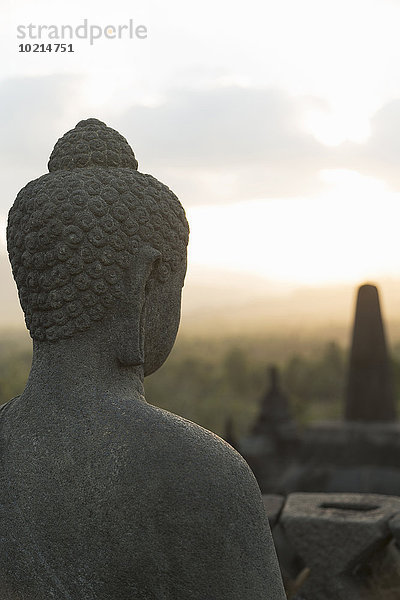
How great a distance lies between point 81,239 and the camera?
2043 millimetres

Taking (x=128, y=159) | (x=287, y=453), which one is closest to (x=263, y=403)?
(x=287, y=453)

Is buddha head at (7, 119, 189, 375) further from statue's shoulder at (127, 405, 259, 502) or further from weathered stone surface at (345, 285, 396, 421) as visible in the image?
weathered stone surface at (345, 285, 396, 421)

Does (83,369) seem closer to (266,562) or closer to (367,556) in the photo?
(266,562)

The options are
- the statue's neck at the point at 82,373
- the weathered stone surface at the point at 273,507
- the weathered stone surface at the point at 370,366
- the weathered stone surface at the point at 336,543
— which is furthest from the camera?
the weathered stone surface at the point at 370,366

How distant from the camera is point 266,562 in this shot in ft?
6.21

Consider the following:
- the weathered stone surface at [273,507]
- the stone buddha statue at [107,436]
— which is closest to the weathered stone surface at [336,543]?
the weathered stone surface at [273,507]

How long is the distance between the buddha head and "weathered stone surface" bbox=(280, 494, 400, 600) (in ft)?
7.41

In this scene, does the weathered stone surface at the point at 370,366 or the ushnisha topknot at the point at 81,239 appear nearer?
the ushnisha topknot at the point at 81,239

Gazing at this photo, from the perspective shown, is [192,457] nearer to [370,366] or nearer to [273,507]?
[273,507]

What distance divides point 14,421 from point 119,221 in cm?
72

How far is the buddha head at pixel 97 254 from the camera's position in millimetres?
2051

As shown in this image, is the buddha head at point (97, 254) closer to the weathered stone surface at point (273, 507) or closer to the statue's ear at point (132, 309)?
the statue's ear at point (132, 309)

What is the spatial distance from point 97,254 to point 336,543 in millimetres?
2672

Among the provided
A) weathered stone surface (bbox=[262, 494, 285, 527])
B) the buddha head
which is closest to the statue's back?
the buddha head
